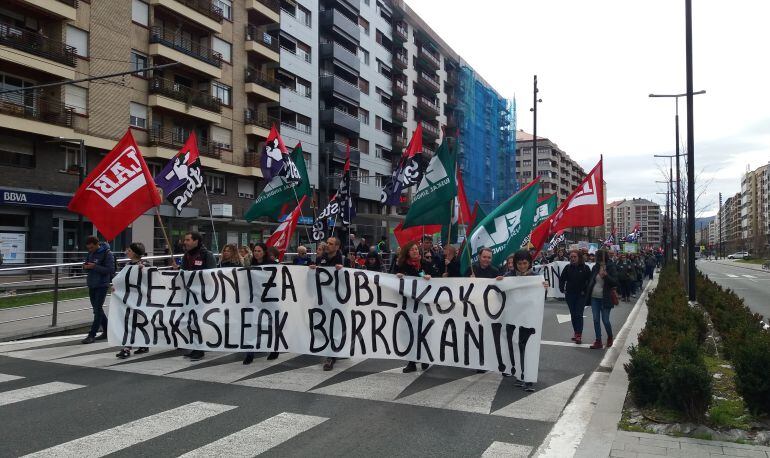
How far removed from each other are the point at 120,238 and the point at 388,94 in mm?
35219

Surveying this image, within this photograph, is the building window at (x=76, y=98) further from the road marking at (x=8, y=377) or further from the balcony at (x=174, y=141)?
the road marking at (x=8, y=377)

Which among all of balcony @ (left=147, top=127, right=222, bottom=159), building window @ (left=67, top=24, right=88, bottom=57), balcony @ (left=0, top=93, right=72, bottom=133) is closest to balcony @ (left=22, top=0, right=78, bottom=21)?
building window @ (left=67, top=24, right=88, bottom=57)

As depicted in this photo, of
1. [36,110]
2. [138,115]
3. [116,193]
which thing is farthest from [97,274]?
[138,115]

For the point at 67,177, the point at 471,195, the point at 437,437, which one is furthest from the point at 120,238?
the point at 471,195

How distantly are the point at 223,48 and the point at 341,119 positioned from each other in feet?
44.6

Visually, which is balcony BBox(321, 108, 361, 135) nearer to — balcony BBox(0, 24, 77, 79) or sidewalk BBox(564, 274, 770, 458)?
balcony BBox(0, 24, 77, 79)

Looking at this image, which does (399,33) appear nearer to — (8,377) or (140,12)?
(140,12)

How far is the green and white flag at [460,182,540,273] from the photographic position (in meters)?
8.80

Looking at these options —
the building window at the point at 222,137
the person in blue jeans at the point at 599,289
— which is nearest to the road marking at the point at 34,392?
the person in blue jeans at the point at 599,289

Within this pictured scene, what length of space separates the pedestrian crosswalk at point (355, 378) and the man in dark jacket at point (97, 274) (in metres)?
0.62

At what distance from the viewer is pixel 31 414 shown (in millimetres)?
5688

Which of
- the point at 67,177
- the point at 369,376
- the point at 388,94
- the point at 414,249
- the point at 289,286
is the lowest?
the point at 369,376

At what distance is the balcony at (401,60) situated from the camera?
201 feet

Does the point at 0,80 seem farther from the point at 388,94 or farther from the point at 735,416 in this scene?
the point at 388,94
